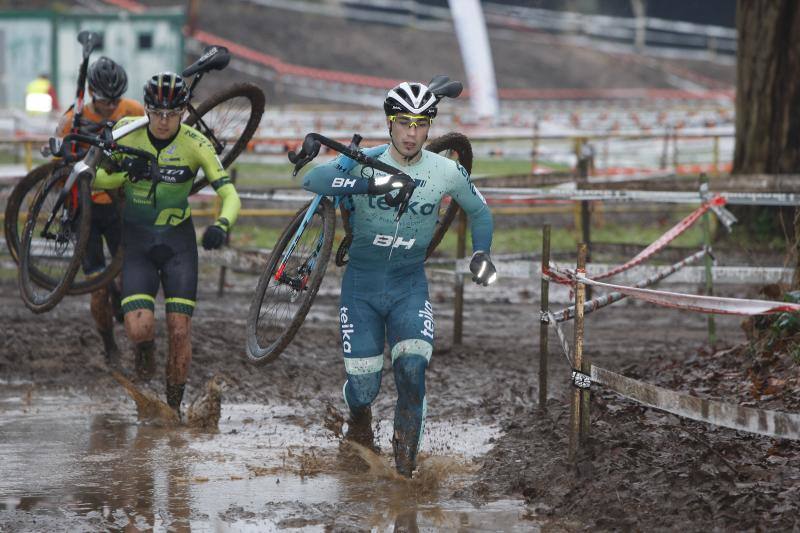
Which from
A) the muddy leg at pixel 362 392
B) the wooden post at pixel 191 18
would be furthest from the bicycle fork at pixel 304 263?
the wooden post at pixel 191 18

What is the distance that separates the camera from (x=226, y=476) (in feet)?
22.9

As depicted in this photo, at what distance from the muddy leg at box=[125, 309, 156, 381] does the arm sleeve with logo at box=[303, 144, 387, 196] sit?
192 cm

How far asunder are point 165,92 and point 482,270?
257cm

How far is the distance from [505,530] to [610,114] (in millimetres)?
28388

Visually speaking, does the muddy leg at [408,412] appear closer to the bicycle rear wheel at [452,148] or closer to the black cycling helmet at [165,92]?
the bicycle rear wheel at [452,148]

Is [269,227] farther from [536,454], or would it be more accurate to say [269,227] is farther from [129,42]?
[129,42]

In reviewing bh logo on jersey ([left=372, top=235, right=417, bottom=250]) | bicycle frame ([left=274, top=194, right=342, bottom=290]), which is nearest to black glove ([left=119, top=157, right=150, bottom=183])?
bicycle frame ([left=274, top=194, right=342, bottom=290])

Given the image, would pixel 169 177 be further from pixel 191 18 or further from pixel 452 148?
pixel 191 18

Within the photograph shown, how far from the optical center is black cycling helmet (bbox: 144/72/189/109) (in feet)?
26.3

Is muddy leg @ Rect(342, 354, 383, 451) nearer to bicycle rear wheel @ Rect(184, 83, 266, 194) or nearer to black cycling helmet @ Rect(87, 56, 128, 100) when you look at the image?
bicycle rear wheel @ Rect(184, 83, 266, 194)

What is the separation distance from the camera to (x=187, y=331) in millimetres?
8438

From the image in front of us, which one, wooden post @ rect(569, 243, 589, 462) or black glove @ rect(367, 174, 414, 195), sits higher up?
black glove @ rect(367, 174, 414, 195)

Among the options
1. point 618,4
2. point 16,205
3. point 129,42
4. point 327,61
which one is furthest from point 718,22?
point 16,205

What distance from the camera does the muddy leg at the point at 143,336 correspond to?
8.34 meters
